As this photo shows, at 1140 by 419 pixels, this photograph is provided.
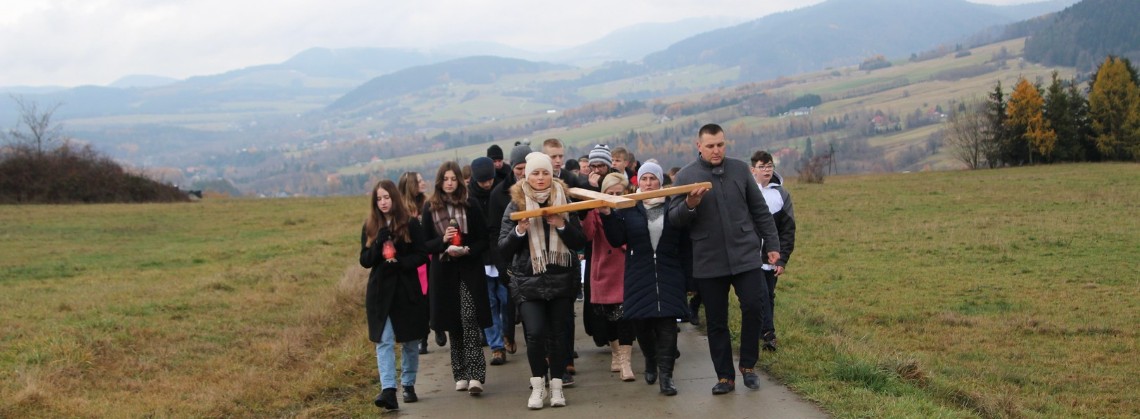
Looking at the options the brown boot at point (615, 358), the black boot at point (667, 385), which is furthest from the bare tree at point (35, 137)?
the black boot at point (667, 385)

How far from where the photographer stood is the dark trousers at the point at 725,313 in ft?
25.5

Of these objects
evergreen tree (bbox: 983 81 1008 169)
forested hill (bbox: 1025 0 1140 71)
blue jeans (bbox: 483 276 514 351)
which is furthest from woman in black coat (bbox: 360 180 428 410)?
forested hill (bbox: 1025 0 1140 71)

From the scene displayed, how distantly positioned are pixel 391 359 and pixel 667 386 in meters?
2.19

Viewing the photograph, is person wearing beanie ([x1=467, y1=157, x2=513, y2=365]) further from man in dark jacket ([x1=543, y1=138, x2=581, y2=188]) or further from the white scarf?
the white scarf

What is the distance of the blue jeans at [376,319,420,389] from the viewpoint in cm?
808

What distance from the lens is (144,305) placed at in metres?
15.3

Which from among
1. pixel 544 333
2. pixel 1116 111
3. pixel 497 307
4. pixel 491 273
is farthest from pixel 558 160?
pixel 1116 111

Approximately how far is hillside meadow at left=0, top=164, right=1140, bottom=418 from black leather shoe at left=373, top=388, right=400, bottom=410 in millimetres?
155

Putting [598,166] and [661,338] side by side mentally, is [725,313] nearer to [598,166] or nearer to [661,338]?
[661,338]

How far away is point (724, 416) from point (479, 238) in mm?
2613

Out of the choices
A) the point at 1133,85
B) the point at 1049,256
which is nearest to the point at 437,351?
the point at 1049,256

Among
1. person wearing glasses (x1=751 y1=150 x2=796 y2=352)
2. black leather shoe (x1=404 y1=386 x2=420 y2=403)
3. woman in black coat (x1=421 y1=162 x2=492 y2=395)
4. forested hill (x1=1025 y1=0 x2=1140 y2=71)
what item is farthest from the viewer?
forested hill (x1=1025 y1=0 x2=1140 y2=71)

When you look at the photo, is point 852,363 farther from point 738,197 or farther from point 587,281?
point 587,281

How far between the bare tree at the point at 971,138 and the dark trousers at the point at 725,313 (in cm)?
6184
